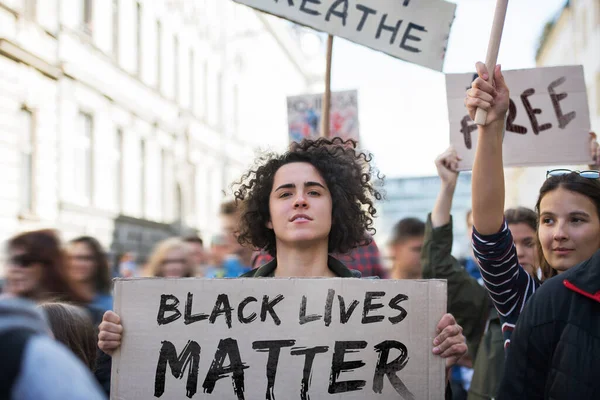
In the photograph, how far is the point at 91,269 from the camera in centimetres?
470

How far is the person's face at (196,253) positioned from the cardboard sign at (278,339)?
319cm

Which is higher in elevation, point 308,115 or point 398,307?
point 308,115

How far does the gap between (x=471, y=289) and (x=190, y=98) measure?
2190cm

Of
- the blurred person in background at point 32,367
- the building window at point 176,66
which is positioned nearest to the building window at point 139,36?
the building window at point 176,66

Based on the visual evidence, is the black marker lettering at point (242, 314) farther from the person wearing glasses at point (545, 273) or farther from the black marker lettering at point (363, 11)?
the black marker lettering at point (363, 11)

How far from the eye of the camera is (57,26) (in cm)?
1512

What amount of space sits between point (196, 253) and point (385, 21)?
2.81 meters

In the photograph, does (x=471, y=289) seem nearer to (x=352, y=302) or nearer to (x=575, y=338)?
(x=352, y=302)

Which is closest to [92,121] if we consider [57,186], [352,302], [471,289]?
[57,186]

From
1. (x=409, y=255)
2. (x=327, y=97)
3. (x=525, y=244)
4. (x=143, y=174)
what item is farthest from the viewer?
(x=143, y=174)

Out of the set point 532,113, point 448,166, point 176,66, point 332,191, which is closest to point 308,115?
point 532,113

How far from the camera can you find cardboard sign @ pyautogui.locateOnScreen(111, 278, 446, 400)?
2.26m

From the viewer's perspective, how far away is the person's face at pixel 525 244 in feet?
12.5

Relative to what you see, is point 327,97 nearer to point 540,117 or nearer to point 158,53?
point 540,117
